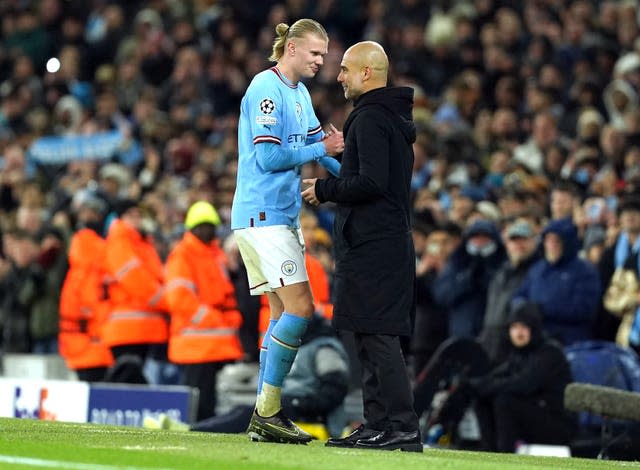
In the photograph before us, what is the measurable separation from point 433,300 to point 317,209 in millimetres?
3557

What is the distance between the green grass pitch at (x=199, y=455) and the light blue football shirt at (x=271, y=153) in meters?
1.37

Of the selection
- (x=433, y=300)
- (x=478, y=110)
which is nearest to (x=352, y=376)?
(x=433, y=300)

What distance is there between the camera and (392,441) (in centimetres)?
927

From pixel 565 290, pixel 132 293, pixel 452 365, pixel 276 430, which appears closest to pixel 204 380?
pixel 132 293

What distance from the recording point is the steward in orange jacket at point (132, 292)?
16.1 m

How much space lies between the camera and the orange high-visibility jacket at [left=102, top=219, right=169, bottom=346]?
1609 cm

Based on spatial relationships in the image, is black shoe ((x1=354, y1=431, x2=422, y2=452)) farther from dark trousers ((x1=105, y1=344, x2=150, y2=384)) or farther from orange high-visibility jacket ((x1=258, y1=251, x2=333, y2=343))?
dark trousers ((x1=105, y1=344, x2=150, y2=384))

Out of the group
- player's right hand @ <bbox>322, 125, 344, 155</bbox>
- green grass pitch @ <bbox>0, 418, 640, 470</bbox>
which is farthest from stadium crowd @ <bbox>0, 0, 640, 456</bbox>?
player's right hand @ <bbox>322, 125, 344, 155</bbox>

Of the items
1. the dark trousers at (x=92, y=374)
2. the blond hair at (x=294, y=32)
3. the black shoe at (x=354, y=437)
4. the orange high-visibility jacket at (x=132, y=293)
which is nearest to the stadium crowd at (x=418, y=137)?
the orange high-visibility jacket at (x=132, y=293)

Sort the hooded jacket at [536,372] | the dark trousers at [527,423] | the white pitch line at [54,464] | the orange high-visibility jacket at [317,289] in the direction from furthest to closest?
the orange high-visibility jacket at [317,289] → the hooded jacket at [536,372] → the dark trousers at [527,423] → the white pitch line at [54,464]

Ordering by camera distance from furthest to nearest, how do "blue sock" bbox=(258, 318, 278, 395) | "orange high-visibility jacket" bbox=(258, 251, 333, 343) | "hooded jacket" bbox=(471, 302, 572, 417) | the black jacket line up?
"orange high-visibility jacket" bbox=(258, 251, 333, 343) → "hooded jacket" bbox=(471, 302, 572, 417) → "blue sock" bbox=(258, 318, 278, 395) → the black jacket

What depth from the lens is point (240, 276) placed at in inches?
654

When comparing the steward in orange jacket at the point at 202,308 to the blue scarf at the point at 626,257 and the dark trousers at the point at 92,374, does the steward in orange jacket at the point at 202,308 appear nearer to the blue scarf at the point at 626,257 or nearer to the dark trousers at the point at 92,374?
the dark trousers at the point at 92,374

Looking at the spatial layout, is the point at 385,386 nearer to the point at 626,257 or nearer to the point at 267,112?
the point at 267,112
